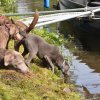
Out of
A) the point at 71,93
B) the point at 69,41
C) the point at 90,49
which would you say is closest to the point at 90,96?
the point at 71,93

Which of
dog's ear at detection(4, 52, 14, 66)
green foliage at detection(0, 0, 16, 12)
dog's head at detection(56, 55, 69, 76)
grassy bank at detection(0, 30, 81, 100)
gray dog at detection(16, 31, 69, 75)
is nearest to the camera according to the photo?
grassy bank at detection(0, 30, 81, 100)

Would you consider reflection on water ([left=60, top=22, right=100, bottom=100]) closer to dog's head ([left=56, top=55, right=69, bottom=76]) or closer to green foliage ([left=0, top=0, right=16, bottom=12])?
dog's head ([left=56, top=55, right=69, bottom=76])

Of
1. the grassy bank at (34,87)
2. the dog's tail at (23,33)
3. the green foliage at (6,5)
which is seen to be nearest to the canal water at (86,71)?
the grassy bank at (34,87)

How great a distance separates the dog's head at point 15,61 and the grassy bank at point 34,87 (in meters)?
0.16

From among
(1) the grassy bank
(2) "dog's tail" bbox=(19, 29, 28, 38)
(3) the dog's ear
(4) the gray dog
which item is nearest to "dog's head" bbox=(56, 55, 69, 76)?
(4) the gray dog

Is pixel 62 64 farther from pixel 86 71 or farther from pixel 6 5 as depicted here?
pixel 6 5

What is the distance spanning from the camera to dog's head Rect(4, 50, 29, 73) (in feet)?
24.3

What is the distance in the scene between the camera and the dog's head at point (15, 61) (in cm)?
741

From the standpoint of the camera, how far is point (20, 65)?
24.9ft

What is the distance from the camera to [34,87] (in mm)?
6938

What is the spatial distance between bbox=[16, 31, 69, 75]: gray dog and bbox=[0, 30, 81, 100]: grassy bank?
0.32m

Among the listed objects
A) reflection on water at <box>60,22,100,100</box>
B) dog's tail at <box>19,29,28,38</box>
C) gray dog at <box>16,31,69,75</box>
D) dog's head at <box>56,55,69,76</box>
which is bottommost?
reflection on water at <box>60,22,100,100</box>

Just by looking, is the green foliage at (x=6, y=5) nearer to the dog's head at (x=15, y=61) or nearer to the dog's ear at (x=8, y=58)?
the dog's head at (x=15, y=61)

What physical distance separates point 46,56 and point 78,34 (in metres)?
7.90
